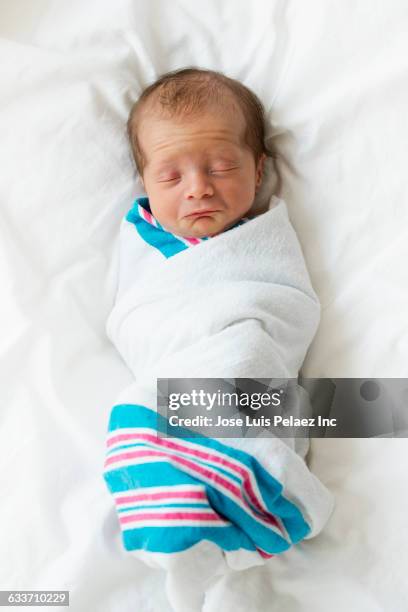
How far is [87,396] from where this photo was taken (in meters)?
1.16

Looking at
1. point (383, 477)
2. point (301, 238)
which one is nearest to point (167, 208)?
point (301, 238)

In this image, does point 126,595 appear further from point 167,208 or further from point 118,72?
point 118,72

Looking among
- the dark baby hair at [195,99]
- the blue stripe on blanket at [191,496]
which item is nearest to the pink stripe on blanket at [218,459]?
the blue stripe on blanket at [191,496]

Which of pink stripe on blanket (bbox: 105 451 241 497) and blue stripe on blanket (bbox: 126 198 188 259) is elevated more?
blue stripe on blanket (bbox: 126 198 188 259)

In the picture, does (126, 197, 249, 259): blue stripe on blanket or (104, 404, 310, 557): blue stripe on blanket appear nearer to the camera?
(104, 404, 310, 557): blue stripe on blanket

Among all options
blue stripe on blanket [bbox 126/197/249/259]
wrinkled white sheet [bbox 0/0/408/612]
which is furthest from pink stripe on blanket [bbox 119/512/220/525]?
blue stripe on blanket [bbox 126/197/249/259]

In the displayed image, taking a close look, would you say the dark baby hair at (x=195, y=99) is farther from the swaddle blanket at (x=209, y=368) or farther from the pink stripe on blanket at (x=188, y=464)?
the pink stripe on blanket at (x=188, y=464)

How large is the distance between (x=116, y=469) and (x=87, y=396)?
169mm

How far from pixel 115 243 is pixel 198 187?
0.21 meters

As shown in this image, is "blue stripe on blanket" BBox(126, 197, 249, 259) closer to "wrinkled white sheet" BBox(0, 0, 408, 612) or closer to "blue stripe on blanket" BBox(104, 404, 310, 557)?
"wrinkled white sheet" BBox(0, 0, 408, 612)

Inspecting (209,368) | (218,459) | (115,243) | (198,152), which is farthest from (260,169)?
(218,459)

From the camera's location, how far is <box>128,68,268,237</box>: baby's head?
4.05ft

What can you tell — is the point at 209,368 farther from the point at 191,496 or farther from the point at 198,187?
the point at 198,187

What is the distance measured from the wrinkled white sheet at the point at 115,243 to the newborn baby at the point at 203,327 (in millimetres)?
46
